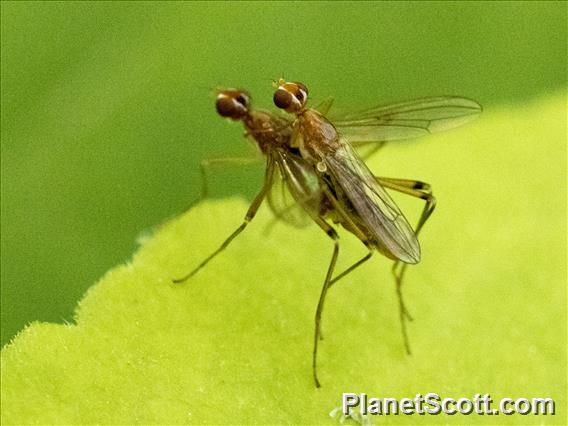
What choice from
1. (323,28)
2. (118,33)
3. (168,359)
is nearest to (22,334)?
(168,359)

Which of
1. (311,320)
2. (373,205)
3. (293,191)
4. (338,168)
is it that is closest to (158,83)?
(293,191)

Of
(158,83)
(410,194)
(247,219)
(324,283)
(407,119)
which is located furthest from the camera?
(407,119)

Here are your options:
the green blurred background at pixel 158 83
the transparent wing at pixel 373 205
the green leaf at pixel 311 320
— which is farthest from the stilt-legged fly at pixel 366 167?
the green blurred background at pixel 158 83

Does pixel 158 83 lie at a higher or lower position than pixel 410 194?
higher

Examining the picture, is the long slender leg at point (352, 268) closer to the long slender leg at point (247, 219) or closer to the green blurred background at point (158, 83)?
the long slender leg at point (247, 219)

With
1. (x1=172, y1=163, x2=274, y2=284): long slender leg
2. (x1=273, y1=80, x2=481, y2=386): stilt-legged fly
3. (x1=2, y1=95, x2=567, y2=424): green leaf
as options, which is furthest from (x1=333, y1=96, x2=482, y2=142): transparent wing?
(x1=172, y1=163, x2=274, y2=284): long slender leg

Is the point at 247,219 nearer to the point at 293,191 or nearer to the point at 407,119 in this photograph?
the point at 293,191

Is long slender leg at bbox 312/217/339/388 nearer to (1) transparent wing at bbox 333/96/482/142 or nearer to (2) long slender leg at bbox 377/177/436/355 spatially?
(2) long slender leg at bbox 377/177/436/355
